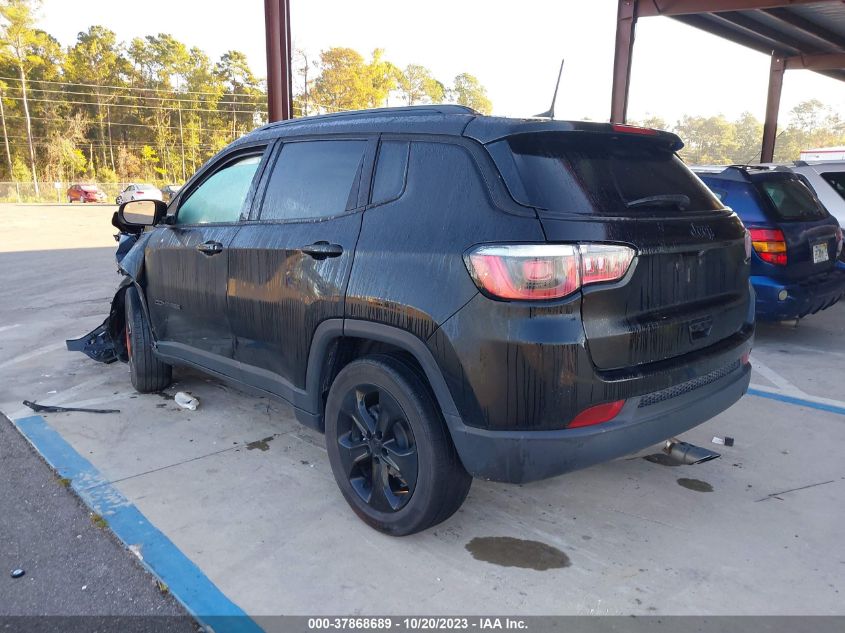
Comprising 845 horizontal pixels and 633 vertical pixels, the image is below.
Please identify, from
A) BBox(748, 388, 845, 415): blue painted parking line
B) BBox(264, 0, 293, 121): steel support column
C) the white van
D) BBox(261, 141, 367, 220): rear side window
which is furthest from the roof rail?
BBox(264, 0, 293, 121): steel support column

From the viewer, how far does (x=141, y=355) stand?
472 centimetres

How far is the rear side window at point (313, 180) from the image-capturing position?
10.1ft

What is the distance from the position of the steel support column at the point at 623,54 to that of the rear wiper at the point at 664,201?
11842mm

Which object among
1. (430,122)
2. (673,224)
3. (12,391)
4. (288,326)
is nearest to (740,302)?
(673,224)

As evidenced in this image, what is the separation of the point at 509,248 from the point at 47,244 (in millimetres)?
17519

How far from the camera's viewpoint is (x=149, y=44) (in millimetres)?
76812

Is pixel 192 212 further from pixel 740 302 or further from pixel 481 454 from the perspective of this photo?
pixel 740 302

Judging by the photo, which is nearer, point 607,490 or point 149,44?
point 607,490

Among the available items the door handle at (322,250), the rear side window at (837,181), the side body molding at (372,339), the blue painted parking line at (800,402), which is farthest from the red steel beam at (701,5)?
the side body molding at (372,339)

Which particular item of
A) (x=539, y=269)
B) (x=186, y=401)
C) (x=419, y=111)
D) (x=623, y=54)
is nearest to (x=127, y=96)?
(x=623, y=54)

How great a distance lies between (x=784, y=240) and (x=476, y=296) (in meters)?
4.55

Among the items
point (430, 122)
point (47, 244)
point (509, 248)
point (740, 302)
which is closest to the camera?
point (509, 248)

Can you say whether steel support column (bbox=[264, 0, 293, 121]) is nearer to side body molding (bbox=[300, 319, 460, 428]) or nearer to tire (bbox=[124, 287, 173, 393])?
tire (bbox=[124, 287, 173, 393])

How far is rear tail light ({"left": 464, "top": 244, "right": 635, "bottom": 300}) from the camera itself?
2277 mm
